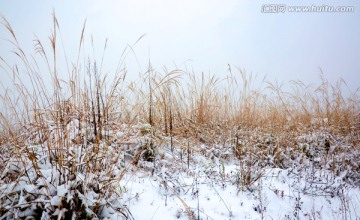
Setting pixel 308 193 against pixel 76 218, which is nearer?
pixel 76 218

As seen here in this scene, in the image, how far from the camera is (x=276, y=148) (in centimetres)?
306

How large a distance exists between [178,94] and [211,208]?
2650 millimetres

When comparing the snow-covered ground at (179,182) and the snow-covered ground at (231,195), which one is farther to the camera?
the snow-covered ground at (231,195)

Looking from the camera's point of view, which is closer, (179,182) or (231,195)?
(231,195)

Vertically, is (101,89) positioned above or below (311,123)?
above

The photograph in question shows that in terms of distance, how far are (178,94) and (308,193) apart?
2631mm

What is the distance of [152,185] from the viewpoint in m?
2.19

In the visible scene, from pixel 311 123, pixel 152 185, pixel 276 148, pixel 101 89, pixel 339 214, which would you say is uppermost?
pixel 101 89

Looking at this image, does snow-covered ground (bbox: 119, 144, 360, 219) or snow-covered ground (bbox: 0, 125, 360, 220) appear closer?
snow-covered ground (bbox: 0, 125, 360, 220)

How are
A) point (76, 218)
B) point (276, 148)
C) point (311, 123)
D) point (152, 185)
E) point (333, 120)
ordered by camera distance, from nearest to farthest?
point (76, 218), point (152, 185), point (276, 148), point (311, 123), point (333, 120)

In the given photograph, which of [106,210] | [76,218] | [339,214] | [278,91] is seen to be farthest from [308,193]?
[278,91]

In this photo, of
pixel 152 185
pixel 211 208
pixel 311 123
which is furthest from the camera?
pixel 311 123

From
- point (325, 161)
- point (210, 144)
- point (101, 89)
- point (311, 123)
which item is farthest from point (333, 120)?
point (101, 89)

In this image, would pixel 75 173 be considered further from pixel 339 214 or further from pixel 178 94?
pixel 178 94
